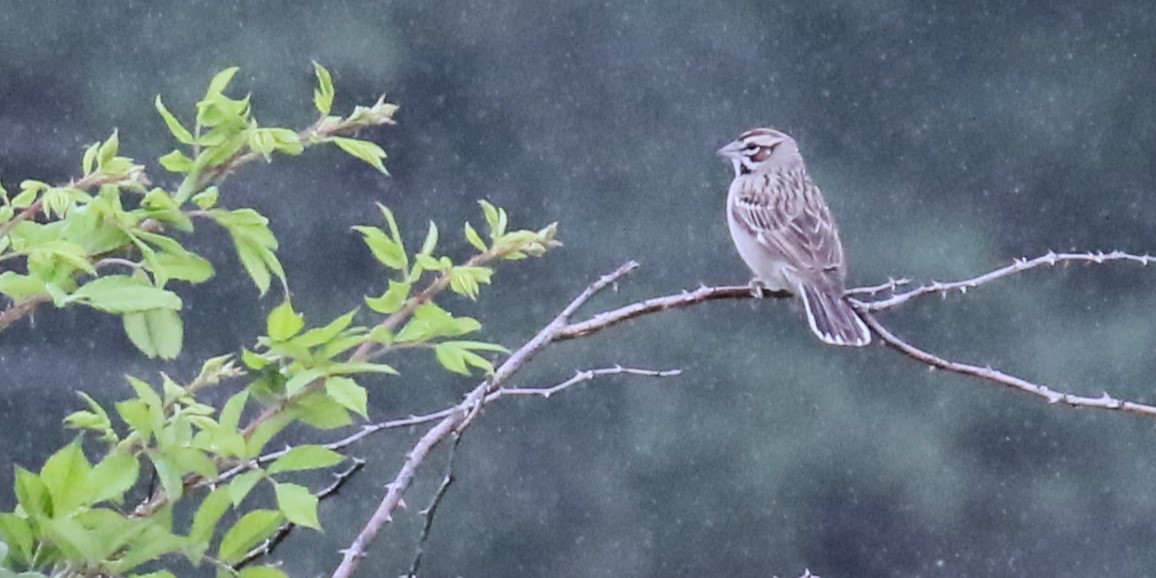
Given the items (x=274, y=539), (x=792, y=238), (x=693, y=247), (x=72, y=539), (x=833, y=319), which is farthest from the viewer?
(x=693, y=247)

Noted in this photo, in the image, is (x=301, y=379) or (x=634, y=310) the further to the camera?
(x=634, y=310)

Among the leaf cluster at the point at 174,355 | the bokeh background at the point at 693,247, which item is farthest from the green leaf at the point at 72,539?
the bokeh background at the point at 693,247

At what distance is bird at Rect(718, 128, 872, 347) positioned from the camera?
2.56 metres

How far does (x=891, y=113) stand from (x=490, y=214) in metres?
6.51

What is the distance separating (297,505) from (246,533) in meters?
0.04

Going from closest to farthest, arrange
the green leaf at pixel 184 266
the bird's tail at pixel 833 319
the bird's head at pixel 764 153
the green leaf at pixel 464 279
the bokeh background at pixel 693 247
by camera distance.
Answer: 1. the green leaf at pixel 184 266
2. the green leaf at pixel 464 279
3. the bird's tail at pixel 833 319
4. the bird's head at pixel 764 153
5. the bokeh background at pixel 693 247

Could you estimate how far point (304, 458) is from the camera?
109 centimetres

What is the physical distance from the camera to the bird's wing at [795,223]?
2814mm

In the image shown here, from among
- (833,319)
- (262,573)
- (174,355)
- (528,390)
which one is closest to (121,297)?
(174,355)

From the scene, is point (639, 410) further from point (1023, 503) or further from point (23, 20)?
point (23, 20)

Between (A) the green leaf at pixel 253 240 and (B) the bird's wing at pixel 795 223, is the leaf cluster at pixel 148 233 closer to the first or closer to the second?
(A) the green leaf at pixel 253 240

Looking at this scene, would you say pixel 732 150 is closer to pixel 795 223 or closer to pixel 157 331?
pixel 795 223

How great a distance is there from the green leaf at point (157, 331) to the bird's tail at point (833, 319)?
126cm

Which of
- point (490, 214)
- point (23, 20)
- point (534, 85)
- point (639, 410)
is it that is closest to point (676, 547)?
point (639, 410)
